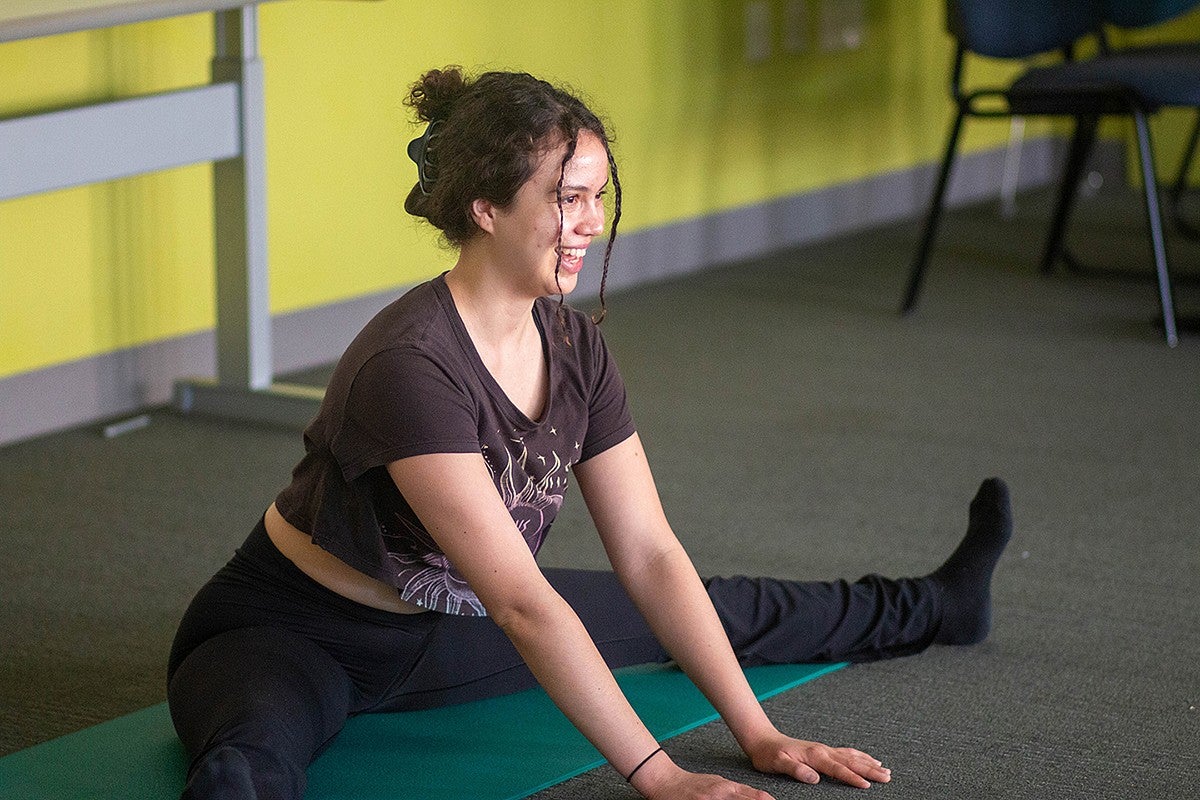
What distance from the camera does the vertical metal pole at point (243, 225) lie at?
257 cm

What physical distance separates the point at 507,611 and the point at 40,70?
1.61m

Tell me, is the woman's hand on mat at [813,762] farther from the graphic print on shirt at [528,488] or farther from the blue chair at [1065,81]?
the blue chair at [1065,81]

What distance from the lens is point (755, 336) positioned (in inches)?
132

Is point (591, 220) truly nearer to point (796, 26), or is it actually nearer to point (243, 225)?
point (243, 225)

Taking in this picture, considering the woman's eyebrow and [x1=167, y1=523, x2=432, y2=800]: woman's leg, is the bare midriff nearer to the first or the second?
[x1=167, y1=523, x2=432, y2=800]: woman's leg

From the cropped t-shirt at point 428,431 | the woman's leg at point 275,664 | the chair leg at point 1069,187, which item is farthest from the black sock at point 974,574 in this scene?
the chair leg at point 1069,187

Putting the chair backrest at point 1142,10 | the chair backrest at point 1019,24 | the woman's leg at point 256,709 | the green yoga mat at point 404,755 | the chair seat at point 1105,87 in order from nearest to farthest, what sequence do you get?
1. the woman's leg at point 256,709
2. the green yoga mat at point 404,755
3. the chair seat at point 1105,87
4. the chair backrest at point 1019,24
5. the chair backrest at point 1142,10

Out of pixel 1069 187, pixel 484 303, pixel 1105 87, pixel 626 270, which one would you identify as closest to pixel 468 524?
pixel 484 303

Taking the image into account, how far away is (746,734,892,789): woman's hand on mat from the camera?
1.39 meters

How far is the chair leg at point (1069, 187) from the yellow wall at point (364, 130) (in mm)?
713

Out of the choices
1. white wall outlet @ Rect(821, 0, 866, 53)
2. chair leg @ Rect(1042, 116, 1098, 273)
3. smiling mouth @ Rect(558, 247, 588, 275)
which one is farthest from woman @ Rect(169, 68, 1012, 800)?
white wall outlet @ Rect(821, 0, 866, 53)

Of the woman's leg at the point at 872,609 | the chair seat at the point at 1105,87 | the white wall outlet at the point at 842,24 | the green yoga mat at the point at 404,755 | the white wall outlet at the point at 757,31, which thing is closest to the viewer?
the green yoga mat at the point at 404,755

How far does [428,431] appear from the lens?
1.24 metres

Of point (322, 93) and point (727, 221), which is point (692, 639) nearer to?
point (322, 93)
